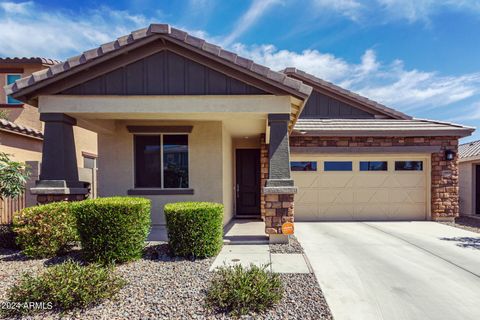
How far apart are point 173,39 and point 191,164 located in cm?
320

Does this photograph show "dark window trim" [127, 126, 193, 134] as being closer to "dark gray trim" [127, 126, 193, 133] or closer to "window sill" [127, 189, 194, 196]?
"dark gray trim" [127, 126, 193, 133]

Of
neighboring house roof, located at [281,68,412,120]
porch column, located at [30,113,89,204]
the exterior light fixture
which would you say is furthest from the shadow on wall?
porch column, located at [30,113,89,204]

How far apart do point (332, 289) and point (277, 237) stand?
2.02 metres

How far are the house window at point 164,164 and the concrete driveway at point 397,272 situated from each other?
368 cm

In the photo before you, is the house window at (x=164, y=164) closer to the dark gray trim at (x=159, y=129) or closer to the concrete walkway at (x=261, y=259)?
the dark gray trim at (x=159, y=129)

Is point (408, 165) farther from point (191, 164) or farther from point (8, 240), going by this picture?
point (8, 240)

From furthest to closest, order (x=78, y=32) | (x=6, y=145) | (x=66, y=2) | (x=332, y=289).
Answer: (x=6, y=145) → (x=78, y=32) → (x=66, y=2) → (x=332, y=289)

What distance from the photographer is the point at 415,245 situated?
590cm

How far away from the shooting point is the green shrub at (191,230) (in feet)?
15.6

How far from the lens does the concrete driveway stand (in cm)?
327

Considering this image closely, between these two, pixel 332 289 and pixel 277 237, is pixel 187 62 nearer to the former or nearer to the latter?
pixel 277 237

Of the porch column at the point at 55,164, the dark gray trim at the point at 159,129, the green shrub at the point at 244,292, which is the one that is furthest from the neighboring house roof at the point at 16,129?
the green shrub at the point at 244,292

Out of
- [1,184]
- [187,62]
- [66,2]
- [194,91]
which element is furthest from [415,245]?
[66,2]

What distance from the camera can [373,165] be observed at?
29.9ft
